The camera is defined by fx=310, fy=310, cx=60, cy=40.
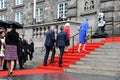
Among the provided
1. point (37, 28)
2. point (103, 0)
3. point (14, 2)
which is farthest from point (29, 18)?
point (103, 0)

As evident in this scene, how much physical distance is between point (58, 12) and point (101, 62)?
44.4ft

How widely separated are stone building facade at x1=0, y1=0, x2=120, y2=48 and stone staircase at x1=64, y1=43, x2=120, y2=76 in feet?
14.3

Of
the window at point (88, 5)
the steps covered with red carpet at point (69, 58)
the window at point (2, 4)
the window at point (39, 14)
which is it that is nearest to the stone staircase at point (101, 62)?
the steps covered with red carpet at point (69, 58)

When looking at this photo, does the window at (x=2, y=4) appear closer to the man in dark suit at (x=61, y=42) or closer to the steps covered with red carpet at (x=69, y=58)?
the steps covered with red carpet at (x=69, y=58)

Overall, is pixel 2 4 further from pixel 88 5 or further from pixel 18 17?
pixel 88 5

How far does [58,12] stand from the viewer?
2672 cm

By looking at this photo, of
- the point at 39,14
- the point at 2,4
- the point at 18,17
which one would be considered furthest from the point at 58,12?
the point at 2,4

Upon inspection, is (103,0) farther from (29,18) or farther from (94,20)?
(29,18)

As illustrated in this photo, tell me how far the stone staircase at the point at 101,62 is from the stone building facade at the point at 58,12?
4.34 metres

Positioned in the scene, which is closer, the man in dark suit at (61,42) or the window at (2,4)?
the man in dark suit at (61,42)

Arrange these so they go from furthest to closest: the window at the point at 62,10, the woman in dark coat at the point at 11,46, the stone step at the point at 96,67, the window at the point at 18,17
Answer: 1. the window at the point at 18,17
2. the window at the point at 62,10
3. the stone step at the point at 96,67
4. the woman in dark coat at the point at 11,46

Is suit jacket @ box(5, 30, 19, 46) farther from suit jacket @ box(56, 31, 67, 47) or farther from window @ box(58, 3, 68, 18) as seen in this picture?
window @ box(58, 3, 68, 18)

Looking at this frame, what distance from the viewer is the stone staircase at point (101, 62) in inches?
505

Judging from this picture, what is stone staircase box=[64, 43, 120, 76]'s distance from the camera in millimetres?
12820
